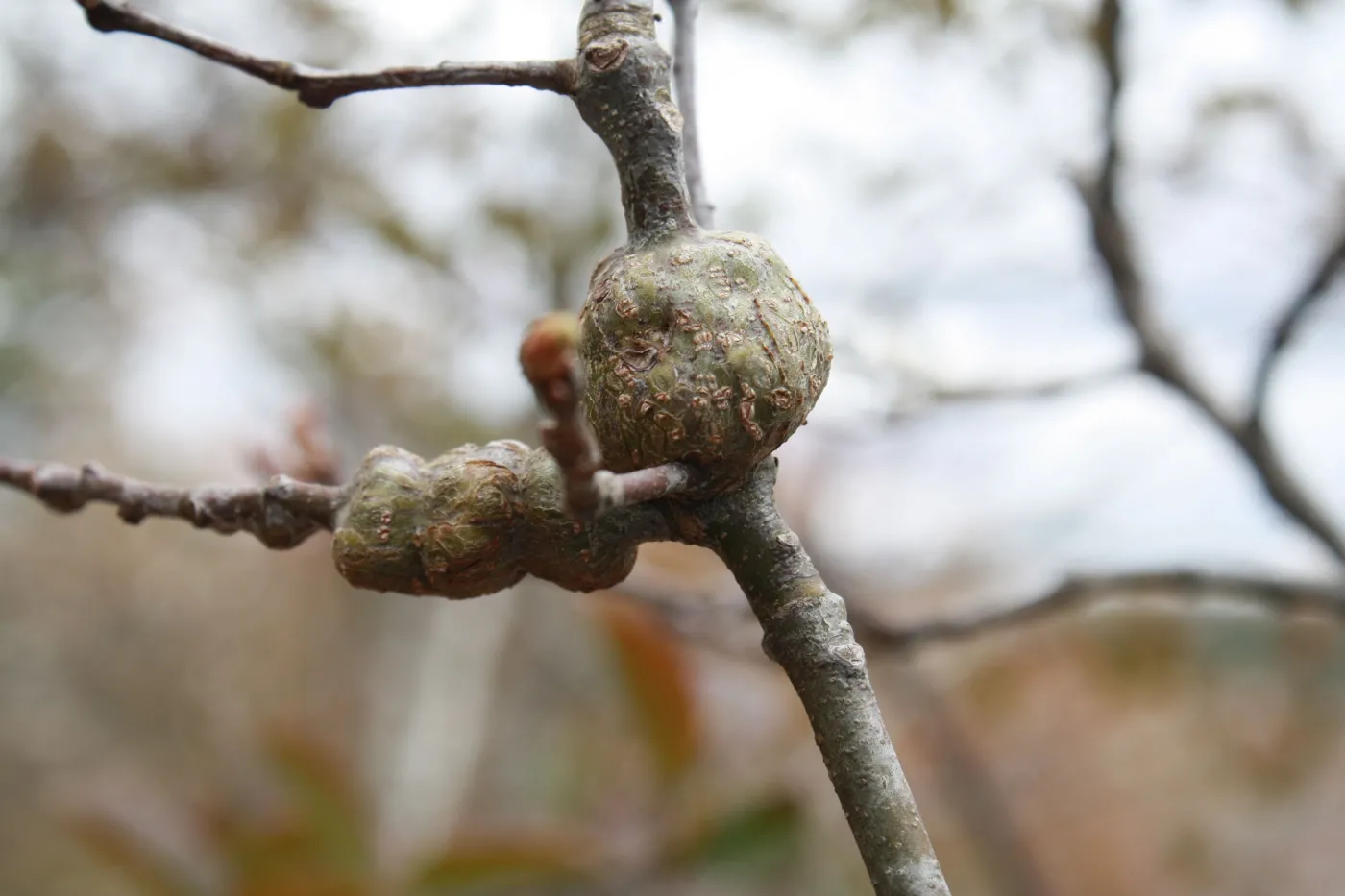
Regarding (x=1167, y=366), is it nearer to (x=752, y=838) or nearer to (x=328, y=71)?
(x=328, y=71)

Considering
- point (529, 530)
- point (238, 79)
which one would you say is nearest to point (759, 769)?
point (238, 79)

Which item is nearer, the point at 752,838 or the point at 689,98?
the point at 689,98

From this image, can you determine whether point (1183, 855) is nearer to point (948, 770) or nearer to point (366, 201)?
point (948, 770)

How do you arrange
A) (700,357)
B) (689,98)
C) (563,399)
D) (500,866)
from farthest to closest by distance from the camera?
1. (500,866)
2. (689,98)
3. (700,357)
4. (563,399)

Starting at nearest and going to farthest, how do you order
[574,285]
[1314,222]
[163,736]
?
[1314,222], [574,285], [163,736]

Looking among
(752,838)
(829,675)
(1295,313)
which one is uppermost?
(1295,313)

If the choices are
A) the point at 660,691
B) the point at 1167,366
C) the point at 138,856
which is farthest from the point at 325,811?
the point at 1167,366

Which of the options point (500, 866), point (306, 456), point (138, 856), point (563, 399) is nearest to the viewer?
point (563, 399)

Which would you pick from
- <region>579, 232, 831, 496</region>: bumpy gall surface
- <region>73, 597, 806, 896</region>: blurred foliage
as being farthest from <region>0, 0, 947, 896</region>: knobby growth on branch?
<region>73, 597, 806, 896</region>: blurred foliage
